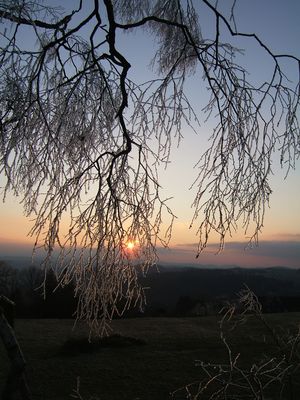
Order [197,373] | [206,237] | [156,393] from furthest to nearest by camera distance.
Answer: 1. [197,373]
2. [156,393]
3. [206,237]

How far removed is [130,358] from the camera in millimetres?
16281

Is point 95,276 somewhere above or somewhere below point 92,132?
below

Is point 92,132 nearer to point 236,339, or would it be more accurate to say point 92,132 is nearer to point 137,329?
point 236,339

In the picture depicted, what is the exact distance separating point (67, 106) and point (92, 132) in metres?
0.25

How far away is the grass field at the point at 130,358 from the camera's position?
42.8 ft

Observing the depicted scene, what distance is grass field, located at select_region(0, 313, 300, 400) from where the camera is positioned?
1303cm

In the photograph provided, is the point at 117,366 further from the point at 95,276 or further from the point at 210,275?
the point at 210,275

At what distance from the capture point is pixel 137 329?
2211 centimetres

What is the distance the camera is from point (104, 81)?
327 centimetres

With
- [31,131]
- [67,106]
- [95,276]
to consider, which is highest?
[67,106]

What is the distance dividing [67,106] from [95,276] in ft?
3.85

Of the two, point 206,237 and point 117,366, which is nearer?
point 206,237

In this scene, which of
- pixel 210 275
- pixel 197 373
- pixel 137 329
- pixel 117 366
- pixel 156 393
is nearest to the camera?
pixel 156 393

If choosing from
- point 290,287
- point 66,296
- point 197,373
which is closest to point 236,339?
point 197,373
